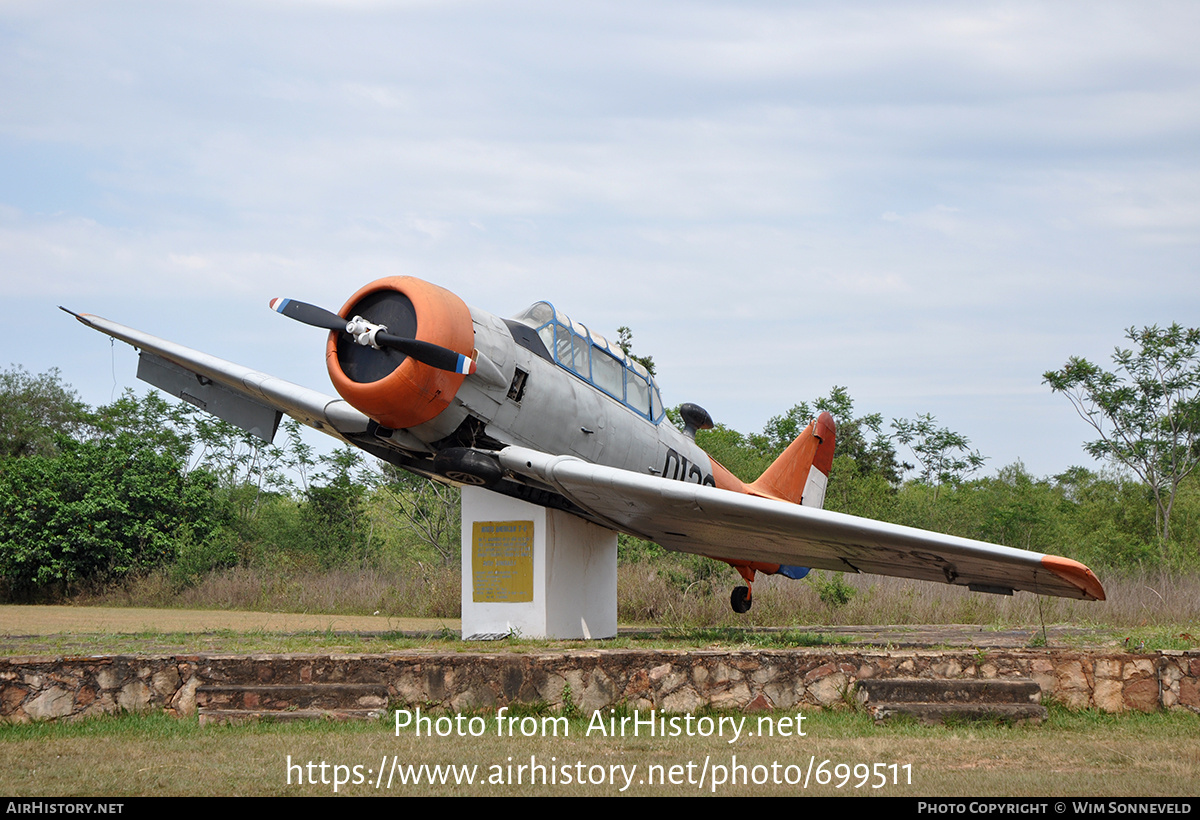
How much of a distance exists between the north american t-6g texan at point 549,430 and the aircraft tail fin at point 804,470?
3361 millimetres

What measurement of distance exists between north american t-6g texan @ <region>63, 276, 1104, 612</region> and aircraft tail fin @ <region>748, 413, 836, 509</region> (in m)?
3.36

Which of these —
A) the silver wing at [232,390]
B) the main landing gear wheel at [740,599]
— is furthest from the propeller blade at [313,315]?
the main landing gear wheel at [740,599]

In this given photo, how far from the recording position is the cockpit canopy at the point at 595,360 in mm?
10586

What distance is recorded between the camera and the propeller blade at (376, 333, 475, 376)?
28.7ft

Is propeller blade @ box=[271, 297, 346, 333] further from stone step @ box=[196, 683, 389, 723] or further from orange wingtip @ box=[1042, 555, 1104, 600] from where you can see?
orange wingtip @ box=[1042, 555, 1104, 600]

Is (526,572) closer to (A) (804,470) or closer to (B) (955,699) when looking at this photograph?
(B) (955,699)

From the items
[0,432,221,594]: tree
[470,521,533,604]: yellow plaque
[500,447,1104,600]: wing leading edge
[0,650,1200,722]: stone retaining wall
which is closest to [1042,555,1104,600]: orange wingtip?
[500,447,1104,600]: wing leading edge

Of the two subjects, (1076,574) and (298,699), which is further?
(1076,574)

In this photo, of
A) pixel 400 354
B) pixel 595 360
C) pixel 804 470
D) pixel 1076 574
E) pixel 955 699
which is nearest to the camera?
pixel 955 699

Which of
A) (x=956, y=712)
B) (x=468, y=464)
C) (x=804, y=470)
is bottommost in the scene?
(x=956, y=712)

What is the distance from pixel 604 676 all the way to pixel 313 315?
4.59m

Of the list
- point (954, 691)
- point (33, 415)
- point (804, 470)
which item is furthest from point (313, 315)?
point (33, 415)

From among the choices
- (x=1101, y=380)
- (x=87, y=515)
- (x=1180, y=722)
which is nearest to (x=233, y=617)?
(x=87, y=515)

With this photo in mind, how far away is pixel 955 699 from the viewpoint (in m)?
7.25
